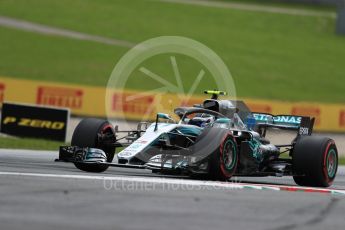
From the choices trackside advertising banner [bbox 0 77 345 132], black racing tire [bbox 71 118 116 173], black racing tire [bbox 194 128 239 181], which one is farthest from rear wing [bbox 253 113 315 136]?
trackside advertising banner [bbox 0 77 345 132]

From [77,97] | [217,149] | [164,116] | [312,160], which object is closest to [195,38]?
[77,97]

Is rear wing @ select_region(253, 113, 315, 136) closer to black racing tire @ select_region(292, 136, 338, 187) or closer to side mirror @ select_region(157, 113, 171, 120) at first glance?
black racing tire @ select_region(292, 136, 338, 187)

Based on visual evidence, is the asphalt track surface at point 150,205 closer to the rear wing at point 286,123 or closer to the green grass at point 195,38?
the rear wing at point 286,123

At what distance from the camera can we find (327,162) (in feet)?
48.9

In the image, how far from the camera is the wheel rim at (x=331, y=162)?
1500cm

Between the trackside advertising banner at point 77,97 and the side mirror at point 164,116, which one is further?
the trackside advertising banner at point 77,97

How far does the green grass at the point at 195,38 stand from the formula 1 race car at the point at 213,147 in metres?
28.0

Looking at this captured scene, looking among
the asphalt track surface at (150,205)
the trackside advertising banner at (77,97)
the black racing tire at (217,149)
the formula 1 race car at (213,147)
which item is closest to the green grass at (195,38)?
the trackside advertising banner at (77,97)

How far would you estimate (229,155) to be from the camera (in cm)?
1396

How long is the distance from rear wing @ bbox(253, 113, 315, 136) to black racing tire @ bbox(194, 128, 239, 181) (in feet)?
7.91

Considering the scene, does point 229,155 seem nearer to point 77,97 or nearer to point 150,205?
point 150,205

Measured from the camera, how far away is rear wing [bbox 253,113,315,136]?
16.0m

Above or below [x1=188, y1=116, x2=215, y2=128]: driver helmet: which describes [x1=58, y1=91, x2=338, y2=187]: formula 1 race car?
below

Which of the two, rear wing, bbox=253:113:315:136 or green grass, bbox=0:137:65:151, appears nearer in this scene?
rear wing, bbox=253:113:315:136
